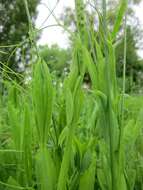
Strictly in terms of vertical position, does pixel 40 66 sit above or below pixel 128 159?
above

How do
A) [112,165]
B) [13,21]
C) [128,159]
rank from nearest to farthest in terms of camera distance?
[112,165], [128,159], [13,21]

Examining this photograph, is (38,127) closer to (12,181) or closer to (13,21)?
(12,181)

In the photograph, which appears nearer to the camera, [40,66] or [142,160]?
[40,66]

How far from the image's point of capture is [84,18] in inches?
30.2

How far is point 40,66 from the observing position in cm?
74

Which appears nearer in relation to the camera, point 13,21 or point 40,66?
point 40,66

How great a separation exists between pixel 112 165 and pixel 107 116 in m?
0.08

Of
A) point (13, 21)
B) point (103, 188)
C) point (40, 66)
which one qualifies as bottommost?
point (103, 188)

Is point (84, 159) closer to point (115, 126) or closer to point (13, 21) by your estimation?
point (115, 126)

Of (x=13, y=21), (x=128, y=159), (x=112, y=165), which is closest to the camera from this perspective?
(x=112, y=165)

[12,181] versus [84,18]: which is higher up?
[84,18]

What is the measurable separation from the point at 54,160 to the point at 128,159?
19 centimetres

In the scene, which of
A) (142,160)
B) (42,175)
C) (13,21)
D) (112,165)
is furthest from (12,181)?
(13,21)

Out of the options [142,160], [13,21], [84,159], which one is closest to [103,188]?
[84,159]
